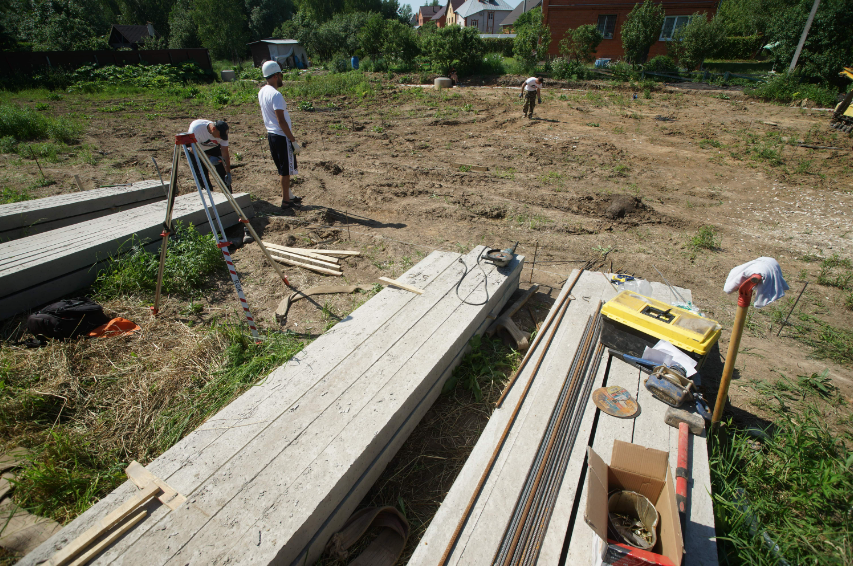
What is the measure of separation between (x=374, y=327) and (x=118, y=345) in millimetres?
2450

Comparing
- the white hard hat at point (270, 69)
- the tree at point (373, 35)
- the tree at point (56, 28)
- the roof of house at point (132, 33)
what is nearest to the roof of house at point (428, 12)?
the roof of house at point (132, 33)

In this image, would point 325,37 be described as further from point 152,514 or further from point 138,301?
point 152,514

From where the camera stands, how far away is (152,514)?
1.96 meters

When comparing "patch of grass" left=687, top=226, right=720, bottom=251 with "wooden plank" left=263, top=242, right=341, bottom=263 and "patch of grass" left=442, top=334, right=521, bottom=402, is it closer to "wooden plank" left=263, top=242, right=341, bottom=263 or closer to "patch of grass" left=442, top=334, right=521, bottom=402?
"patch of grass" left=442, top=334, right=521, bottom=402

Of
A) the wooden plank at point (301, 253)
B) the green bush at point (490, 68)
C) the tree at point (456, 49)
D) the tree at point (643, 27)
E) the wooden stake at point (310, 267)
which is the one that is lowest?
the wooden stake at point (310, 267)

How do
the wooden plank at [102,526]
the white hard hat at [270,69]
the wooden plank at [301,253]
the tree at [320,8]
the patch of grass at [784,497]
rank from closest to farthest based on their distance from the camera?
the wooden plank at [102,526], the patch of grass at [784,497], the wooden plank at [301,253], the white hard hat at [270,69], the tree at [320,8]

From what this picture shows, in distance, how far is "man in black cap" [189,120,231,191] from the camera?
5895 millimetres

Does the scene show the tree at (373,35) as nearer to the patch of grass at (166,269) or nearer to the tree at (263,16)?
the tree at (263,16)

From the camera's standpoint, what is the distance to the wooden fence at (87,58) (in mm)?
21797

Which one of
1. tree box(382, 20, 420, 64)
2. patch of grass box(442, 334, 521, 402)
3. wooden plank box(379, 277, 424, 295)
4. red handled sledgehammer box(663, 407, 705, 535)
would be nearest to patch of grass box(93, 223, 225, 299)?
wooden plank box(379, 277, 424, 295)

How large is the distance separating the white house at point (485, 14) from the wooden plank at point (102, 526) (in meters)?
64.8

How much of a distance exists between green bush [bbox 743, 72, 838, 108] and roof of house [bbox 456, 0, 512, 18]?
49.3m

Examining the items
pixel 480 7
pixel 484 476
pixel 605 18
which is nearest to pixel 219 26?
pixel 480 7

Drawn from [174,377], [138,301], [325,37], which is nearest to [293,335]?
[174,377]
